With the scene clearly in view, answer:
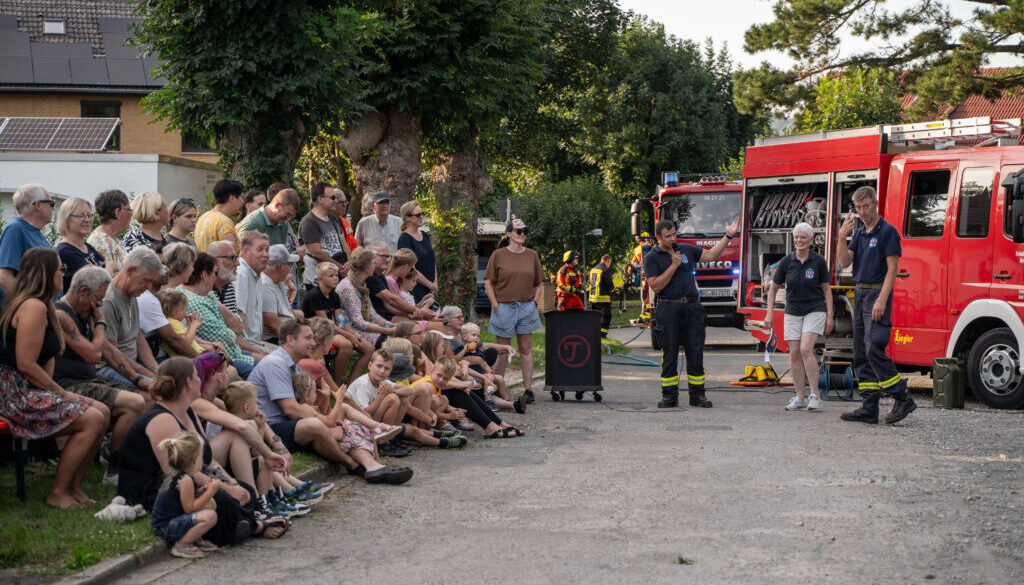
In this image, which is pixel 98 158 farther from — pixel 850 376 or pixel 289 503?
pixel 289 503

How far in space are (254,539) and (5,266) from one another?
9.16ft

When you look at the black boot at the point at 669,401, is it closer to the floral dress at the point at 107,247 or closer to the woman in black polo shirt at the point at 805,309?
the woman in black polo shirt at the point at 805,309

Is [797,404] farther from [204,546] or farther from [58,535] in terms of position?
[58,535]

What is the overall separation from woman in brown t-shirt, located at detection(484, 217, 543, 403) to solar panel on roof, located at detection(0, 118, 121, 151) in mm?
17481

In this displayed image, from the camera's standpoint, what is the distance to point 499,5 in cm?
2180

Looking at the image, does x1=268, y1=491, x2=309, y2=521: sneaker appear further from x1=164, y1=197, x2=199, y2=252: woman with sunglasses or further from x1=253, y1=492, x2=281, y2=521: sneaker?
x1=164, y1=197, x2=199, y2=252: woman with sunglasses

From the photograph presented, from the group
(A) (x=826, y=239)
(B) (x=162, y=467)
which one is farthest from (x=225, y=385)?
(A) (x=826, y=239)

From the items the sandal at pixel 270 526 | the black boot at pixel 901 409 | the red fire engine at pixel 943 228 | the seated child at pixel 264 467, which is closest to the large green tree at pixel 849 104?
the red fire engine at pixel 943 228

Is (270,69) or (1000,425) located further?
(270,69)

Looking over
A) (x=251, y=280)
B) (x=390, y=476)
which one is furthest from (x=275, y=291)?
(x=390, y=476)

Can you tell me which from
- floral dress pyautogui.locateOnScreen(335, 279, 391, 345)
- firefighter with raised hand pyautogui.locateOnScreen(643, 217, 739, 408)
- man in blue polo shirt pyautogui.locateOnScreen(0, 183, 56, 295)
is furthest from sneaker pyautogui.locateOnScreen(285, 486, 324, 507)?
firefighter with raised hand pyautogui.locateOnScreen(643, 217, 739, 408)

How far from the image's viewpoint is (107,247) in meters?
9.41

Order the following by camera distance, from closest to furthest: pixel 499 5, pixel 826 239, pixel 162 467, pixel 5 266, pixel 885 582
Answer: pixel 885 582 → pixel 162 467 → pixel 5 266 → pixel 826 239 → pixel 499 5

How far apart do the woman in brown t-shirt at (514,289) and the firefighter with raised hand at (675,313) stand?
1.38 m
